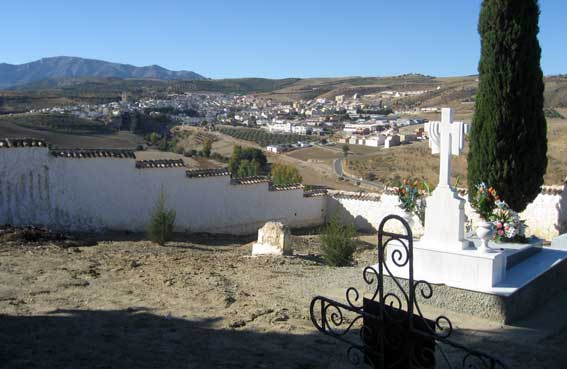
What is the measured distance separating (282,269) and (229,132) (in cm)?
7414

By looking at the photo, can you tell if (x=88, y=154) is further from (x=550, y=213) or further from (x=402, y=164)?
(x=402, y=164)

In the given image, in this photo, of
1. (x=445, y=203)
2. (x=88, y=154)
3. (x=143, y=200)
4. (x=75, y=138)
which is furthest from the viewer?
(x=75, y=138)

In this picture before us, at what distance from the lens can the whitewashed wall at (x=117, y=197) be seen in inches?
530

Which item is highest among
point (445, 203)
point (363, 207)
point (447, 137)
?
point (447, 137)

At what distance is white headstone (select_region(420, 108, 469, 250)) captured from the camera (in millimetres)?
8352

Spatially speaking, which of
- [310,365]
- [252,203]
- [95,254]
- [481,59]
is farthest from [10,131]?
[310,365]

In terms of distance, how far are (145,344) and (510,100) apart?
910 centimetres

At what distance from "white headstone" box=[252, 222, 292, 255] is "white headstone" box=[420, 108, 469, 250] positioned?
3.89 m

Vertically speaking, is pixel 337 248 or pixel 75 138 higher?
pixel 75 138

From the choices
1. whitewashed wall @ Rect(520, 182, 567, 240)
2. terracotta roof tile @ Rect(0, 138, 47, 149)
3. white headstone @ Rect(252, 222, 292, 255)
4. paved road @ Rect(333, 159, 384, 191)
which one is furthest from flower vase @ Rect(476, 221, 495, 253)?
paved road @ Rect(333, 159, 384, 191)

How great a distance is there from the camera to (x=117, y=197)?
1488 centimetres

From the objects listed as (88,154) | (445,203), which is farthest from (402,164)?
(445,203)

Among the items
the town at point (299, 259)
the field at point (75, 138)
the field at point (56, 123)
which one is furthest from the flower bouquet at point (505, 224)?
the field at point (56, 123)

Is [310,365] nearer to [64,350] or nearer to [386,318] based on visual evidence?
[386,318]
